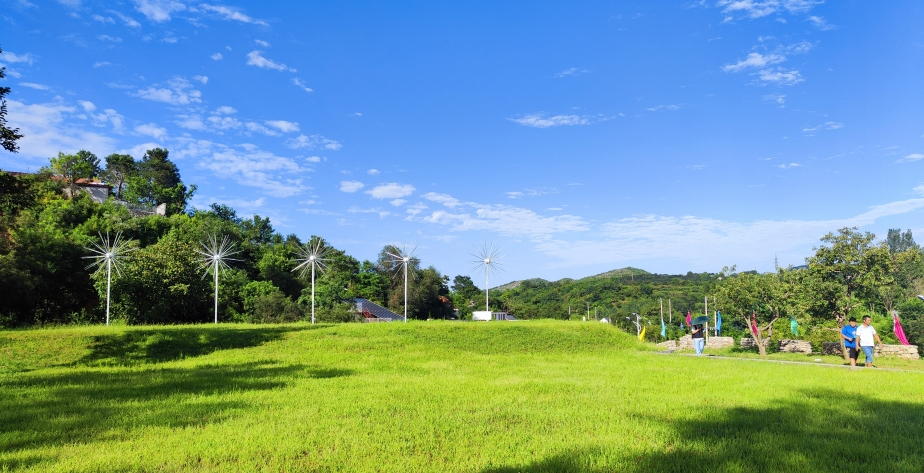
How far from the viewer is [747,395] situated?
10000 mm

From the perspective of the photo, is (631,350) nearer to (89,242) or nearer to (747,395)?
(747,395)

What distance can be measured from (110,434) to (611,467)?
629 centimetres

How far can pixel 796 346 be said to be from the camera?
113 ft

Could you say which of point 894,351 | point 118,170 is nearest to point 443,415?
point 894,351

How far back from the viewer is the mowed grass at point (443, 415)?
580 cm

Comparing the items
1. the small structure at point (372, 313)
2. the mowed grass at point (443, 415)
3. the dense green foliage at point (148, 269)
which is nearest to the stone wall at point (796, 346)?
the mowed grass at point (443, 415)

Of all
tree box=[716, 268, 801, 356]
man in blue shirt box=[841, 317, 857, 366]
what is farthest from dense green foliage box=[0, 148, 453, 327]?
tree box=[716, 268, 801, 356]

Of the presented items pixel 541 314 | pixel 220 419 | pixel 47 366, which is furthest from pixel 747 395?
pixel 541 314

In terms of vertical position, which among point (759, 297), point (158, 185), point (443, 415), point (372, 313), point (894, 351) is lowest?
point (894, 351)

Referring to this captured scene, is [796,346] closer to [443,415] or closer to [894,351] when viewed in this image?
[894,351]

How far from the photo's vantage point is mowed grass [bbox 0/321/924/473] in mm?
5797

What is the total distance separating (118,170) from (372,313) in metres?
63.6

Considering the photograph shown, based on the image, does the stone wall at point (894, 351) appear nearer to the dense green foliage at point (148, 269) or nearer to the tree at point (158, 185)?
the dense green foliage at point (148, 269)

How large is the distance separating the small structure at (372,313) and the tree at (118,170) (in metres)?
57.4
